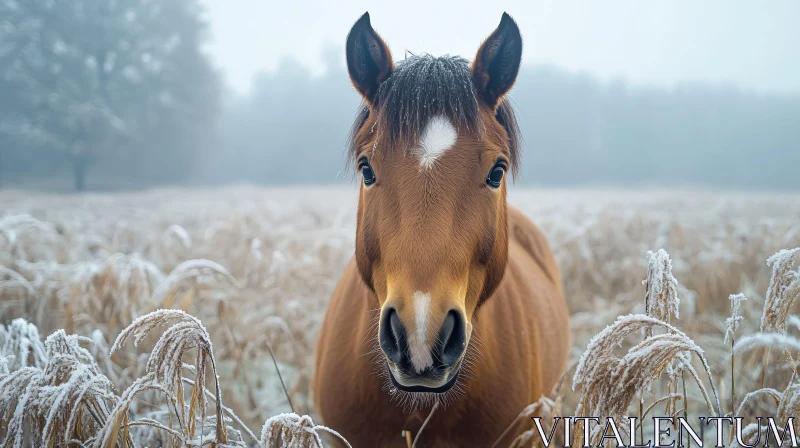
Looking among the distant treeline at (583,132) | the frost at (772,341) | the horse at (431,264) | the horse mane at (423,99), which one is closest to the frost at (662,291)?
the frost at (772,341)

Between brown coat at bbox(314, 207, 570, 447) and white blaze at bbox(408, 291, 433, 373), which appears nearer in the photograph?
white blaze at bbox(408, 291, 433, 373)

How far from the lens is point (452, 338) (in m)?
1.57

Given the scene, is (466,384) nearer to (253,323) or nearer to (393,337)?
(393,337)

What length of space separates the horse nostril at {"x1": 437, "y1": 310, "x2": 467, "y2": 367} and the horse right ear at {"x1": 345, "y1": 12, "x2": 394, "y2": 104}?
123 centimetres

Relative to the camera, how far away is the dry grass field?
1438 millimetres

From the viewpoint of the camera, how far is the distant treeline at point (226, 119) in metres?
7.96

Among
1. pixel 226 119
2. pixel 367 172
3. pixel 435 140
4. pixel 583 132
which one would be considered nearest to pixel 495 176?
pixel 435 140

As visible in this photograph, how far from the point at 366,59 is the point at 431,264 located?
1.15 meters

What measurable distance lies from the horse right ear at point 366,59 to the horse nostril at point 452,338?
123 centimetres

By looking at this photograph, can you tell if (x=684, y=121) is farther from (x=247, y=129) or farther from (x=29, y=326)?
(x=29, y=326)

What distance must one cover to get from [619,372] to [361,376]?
1.26m

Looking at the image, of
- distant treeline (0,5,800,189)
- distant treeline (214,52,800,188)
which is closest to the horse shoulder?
distant treeline (0,5,800,189)

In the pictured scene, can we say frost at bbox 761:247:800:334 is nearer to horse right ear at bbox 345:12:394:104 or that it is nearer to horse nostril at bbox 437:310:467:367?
horse nostril at bbox 437:310:467:367

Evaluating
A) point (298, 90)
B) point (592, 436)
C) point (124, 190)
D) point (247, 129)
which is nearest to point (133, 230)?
point (592, 436)
